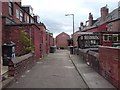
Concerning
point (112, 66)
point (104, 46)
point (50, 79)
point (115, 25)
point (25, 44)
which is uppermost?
point (115, 25)

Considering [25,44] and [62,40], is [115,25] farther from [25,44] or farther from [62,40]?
[62,40]

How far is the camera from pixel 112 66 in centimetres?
1104

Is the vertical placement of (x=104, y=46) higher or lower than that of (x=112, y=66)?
higher

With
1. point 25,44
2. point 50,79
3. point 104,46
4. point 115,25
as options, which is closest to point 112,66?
point 104,46

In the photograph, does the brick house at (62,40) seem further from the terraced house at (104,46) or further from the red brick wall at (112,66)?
the red brick wall at (112,66)

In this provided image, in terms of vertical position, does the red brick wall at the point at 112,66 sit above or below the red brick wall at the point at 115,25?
below

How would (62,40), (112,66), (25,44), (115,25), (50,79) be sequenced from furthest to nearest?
(62,40) → (115,25) → (25,44) → (50,79) → (112,66)

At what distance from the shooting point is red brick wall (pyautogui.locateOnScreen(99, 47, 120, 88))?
10000 mm

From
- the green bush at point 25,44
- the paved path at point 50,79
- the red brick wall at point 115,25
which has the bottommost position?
the paved path at point 50,79

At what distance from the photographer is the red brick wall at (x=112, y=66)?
32.8 ft

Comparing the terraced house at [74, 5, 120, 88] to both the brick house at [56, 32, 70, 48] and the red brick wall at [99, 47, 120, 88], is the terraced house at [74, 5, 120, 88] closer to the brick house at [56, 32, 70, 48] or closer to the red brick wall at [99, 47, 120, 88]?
the red brick wall at [99, 47, 120, 88]

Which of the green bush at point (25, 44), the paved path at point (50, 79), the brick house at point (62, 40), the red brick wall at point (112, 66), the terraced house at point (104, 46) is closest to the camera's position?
the red brick wall at point (112, 66)

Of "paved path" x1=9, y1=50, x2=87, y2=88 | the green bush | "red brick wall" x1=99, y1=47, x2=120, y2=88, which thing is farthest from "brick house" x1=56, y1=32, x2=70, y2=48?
"red brick wall" x1=99, y1=47, x2=120, y2=88

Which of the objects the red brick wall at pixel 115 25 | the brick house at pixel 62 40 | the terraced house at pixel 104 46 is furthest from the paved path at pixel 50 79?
the brick house at pixel 62 40
